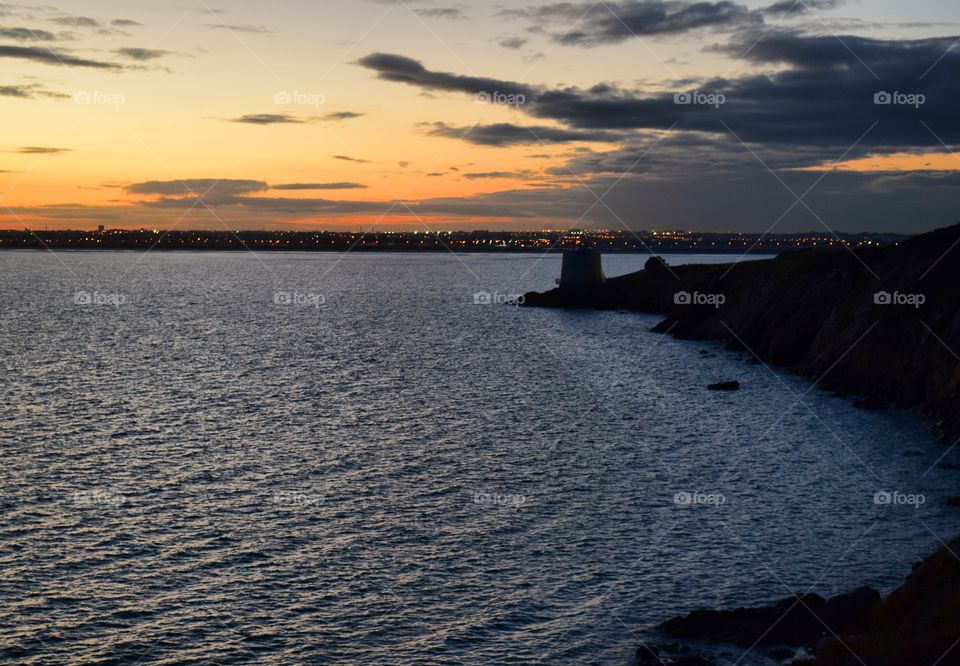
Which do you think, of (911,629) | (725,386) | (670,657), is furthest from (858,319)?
(670,657)

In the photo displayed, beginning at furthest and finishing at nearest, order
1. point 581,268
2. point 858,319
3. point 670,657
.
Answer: point 581,268, point 858,319, point 670,657

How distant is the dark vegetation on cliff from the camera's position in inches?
2849

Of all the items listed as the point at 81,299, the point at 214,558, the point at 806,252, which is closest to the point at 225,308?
the point at 81,299

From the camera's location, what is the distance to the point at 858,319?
86.9 meters

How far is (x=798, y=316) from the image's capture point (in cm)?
10088

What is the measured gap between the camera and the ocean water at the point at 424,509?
32781mm

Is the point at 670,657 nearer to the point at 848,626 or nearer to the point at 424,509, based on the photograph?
the point at 848,626

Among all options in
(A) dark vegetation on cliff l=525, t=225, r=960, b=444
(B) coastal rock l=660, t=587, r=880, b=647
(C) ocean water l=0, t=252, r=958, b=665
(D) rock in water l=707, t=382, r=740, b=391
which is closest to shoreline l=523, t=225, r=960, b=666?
(B) coastal rock l=660, t=587, r=880, b=647

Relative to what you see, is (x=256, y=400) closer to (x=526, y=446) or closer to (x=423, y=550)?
(x=526, y=446)

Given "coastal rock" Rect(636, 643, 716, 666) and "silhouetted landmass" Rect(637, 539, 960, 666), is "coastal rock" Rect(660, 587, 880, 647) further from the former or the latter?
"coastal rock" Rect(636, 643, 716, 666)

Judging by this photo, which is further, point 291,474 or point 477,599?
point 291,474

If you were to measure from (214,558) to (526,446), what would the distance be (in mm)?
25804

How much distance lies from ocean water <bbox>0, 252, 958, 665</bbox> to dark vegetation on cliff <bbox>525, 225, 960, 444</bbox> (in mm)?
4104

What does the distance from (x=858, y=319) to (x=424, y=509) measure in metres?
57.3
